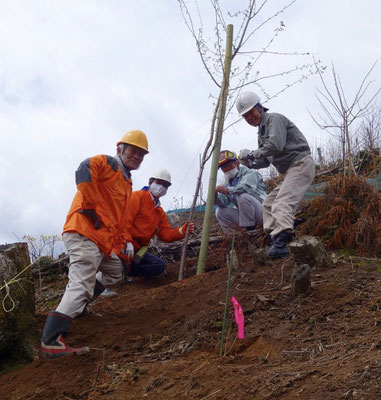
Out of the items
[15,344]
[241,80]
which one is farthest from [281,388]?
[241,80]

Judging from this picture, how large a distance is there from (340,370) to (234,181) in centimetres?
463

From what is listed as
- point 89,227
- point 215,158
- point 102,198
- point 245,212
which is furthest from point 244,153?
point 89,227

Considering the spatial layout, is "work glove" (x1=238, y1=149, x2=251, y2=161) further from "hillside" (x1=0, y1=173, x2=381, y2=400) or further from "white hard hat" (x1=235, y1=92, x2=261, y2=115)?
"hillside" (x1=0, y1=173, x2=381, y2=400)

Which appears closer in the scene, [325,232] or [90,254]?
[90,254]

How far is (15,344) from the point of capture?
406cm

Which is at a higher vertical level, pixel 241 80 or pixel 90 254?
pixel 241 80

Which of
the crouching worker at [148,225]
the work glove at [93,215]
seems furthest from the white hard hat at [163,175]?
the work glove at [93,215]

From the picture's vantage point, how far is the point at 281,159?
563 cm

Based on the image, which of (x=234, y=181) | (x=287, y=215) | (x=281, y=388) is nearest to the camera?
(x=281, y=388)

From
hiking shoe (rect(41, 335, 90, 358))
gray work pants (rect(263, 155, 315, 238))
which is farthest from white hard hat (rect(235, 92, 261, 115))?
hiking shoe (rect(41, 335, 90, 358))

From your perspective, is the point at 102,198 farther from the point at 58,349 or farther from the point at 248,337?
the point at 248,337

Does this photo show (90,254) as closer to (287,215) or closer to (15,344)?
(15,344)

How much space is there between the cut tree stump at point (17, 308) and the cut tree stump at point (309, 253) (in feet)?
8.61

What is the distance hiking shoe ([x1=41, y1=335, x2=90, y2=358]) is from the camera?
3.83 meters
